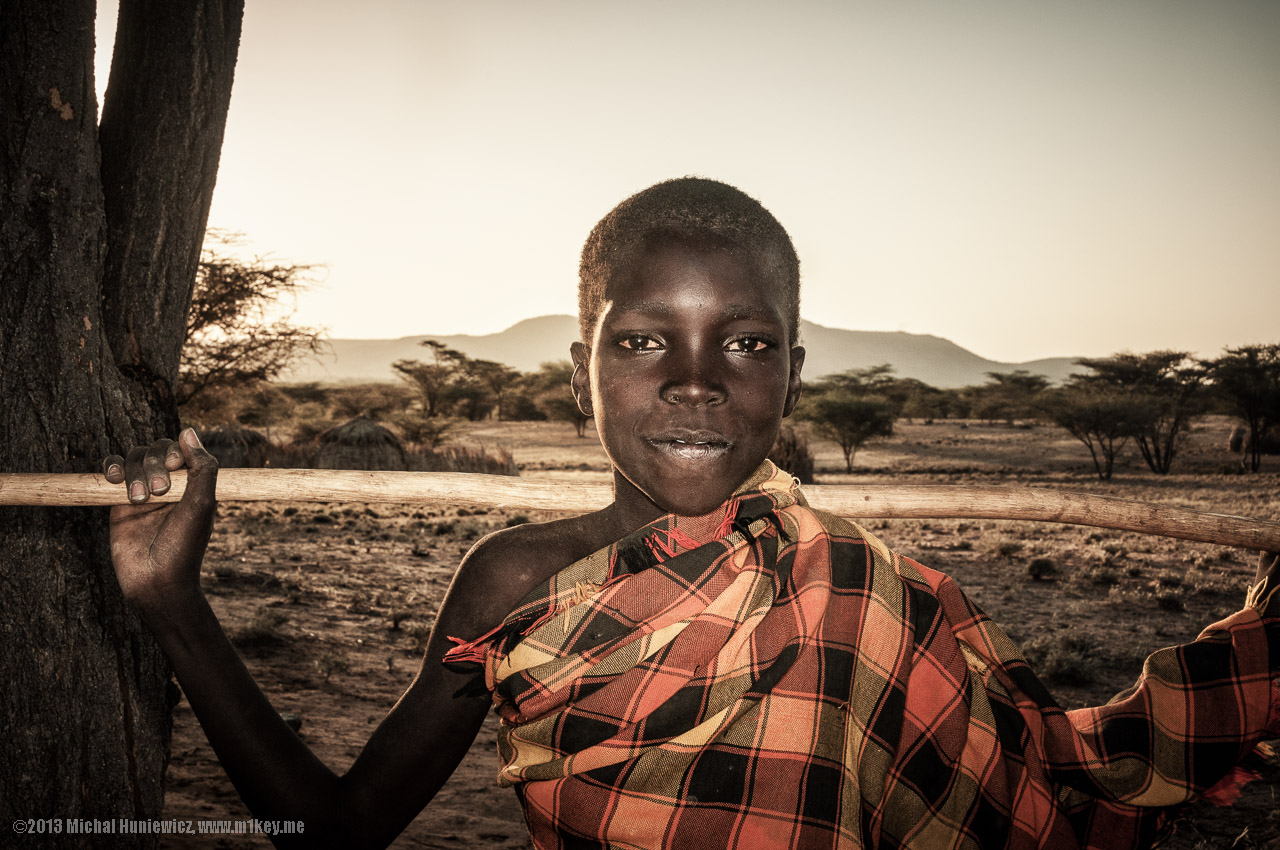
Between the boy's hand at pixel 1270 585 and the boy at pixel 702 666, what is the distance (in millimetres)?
372

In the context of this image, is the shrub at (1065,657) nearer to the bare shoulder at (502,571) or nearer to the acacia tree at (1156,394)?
the bare shoulder at (502,571)

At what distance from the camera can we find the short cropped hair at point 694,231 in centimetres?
147

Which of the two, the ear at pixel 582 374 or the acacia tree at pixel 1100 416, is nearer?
the ear at pixel 582 374

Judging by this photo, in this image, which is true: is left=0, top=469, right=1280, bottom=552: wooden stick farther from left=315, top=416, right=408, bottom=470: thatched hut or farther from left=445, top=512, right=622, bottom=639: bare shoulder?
left=315, top=416, right=408, bottom=470: thatched hut

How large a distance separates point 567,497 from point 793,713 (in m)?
0.89

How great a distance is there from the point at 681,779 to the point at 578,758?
200 millimetres

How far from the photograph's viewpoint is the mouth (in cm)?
136

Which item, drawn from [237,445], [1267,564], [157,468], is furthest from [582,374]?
[237,445]

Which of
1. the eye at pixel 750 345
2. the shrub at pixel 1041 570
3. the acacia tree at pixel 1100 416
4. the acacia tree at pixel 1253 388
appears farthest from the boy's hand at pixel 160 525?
the acacia tree at pixel 1253 388

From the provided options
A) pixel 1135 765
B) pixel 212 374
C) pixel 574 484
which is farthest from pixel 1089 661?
pixel 212 374

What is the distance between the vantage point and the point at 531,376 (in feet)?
184

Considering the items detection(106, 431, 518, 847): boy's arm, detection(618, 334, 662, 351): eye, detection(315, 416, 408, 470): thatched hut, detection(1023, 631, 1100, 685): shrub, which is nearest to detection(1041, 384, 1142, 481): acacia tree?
detection(1023, 631, 1100, 685): shrub

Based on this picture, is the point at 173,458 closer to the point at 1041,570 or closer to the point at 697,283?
the point at 697,283

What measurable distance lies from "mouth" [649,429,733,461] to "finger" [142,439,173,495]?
116 cm
